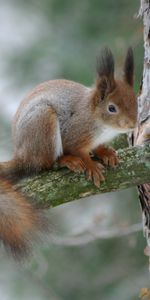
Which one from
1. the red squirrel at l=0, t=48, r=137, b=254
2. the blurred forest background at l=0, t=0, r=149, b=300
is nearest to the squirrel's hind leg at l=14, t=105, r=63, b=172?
the red squirrel at l=0, t=48, r=137, b=254

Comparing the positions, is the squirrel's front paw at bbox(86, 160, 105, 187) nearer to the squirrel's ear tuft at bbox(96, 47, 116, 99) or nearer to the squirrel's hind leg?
the squirrel's hind leg

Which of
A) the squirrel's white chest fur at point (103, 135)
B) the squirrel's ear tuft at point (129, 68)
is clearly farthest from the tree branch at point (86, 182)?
the squirrel's ear tuft at point (129, 68)

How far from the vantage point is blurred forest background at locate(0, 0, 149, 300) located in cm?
751

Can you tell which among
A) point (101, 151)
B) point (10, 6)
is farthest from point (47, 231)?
point (10, 6)

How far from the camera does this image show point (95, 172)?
4160 mm

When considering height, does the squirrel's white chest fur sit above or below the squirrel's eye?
below

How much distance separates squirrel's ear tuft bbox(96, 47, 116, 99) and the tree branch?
0.51m

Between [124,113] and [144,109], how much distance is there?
0.60 ft

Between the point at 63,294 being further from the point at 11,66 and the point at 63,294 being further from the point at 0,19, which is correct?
the point at 0,19

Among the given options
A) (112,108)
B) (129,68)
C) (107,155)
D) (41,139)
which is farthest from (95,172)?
(129,68)

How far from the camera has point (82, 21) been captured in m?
8.23

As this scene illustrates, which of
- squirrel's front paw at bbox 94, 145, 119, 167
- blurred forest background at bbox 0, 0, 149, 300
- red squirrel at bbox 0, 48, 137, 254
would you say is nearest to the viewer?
→ squirrel's front paw at bbox 94, 145, 119, 167

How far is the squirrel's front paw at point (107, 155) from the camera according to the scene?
4.24 meters

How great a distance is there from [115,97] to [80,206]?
4292 mm
